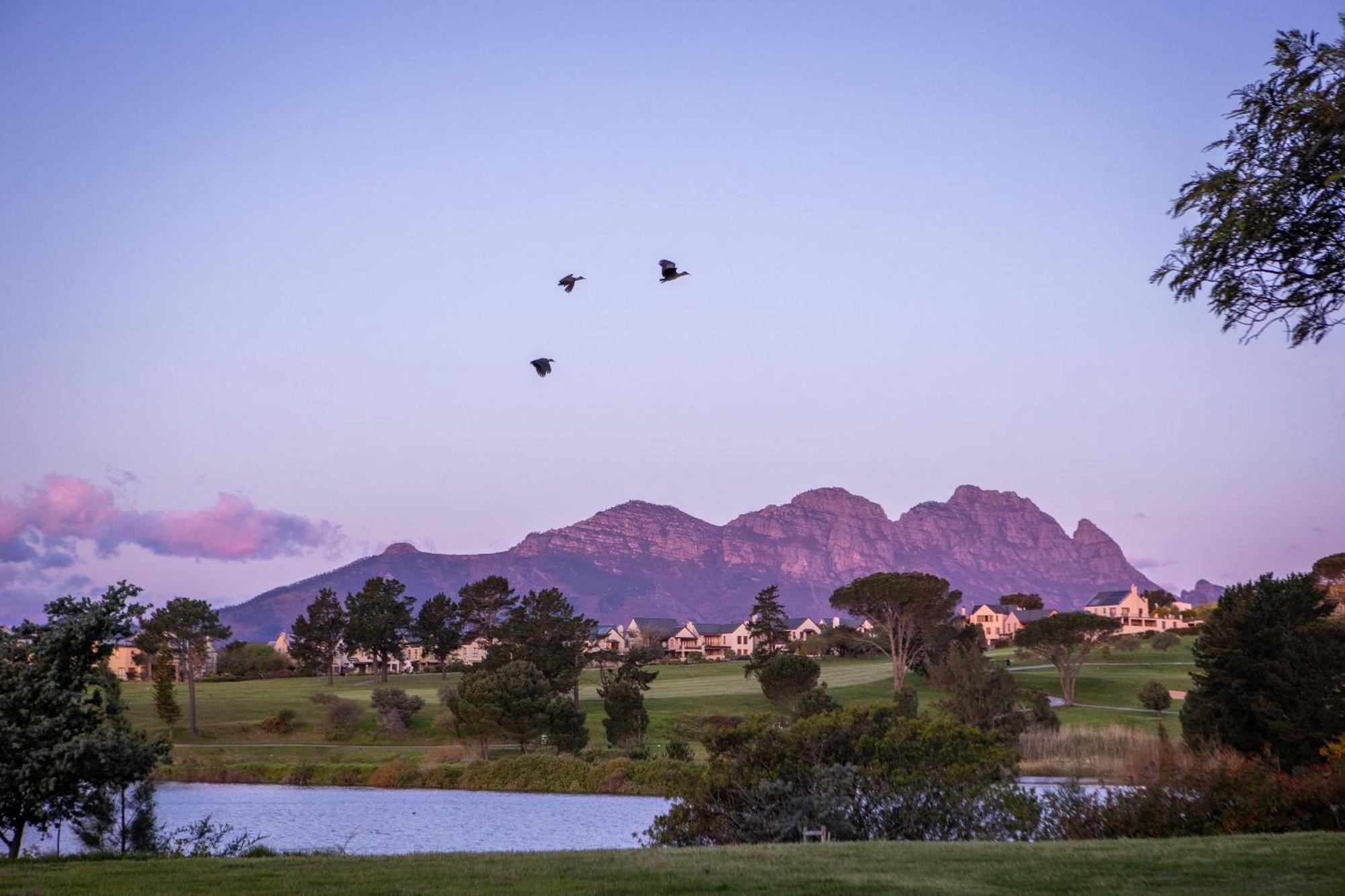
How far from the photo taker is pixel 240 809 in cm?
4819

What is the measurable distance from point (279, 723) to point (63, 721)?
6797 centimetres

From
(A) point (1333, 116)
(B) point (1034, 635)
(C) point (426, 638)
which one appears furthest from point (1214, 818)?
(C) point (426, 638)

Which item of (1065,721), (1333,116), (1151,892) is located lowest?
(1065,721)

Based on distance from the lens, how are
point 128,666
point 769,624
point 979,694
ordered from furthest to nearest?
point 128,666
point 769,624
point 979,694

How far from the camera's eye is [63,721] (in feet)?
62.4

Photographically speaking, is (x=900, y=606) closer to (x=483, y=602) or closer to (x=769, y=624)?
(x=769, y=624)

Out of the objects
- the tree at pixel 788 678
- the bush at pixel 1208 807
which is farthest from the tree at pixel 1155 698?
the bush at pixel 1208 807

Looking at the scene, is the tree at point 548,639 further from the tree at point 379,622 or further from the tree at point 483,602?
the tree at point 379,622

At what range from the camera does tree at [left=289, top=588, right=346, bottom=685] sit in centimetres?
12888

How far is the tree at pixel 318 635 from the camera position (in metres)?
129

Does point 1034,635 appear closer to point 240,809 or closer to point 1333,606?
point 1333,606

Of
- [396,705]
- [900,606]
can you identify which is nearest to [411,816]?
[396,705]

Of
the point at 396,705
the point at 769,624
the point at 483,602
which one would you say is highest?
the point at 483,602

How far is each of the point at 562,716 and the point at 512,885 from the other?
5618 centimetres
